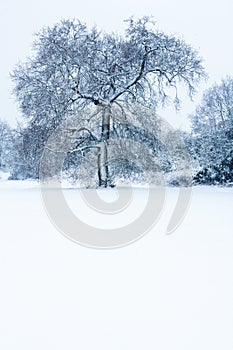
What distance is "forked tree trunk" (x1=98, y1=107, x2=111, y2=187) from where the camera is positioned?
14.3 metres

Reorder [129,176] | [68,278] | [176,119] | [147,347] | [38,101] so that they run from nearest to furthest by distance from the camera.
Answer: [147,347] → [68,278] → [38,101] → [129,176] → [176,119]

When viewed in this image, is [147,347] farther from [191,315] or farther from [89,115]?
[89,115]

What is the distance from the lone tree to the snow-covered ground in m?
10.7

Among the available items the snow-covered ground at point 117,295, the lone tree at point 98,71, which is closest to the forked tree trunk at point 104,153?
the lone tree at point 98,71

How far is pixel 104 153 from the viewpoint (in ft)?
46.9

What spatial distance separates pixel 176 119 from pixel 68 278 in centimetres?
1491

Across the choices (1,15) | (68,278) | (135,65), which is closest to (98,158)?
(135,65)

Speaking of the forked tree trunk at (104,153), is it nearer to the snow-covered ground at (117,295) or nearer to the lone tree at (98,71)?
the lone tree at (98,71)

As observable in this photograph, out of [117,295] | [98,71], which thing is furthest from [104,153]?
[117,295]

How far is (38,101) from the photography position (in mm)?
13812

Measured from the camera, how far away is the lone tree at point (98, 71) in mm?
13742

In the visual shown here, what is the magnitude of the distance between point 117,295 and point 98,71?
43.2ft

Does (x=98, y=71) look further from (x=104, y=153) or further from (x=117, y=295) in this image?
(x=117, y=295)

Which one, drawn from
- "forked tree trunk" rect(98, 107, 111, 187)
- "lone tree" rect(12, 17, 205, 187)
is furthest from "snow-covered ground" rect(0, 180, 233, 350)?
"lone tree" rect(12, 17, 205, 187)
